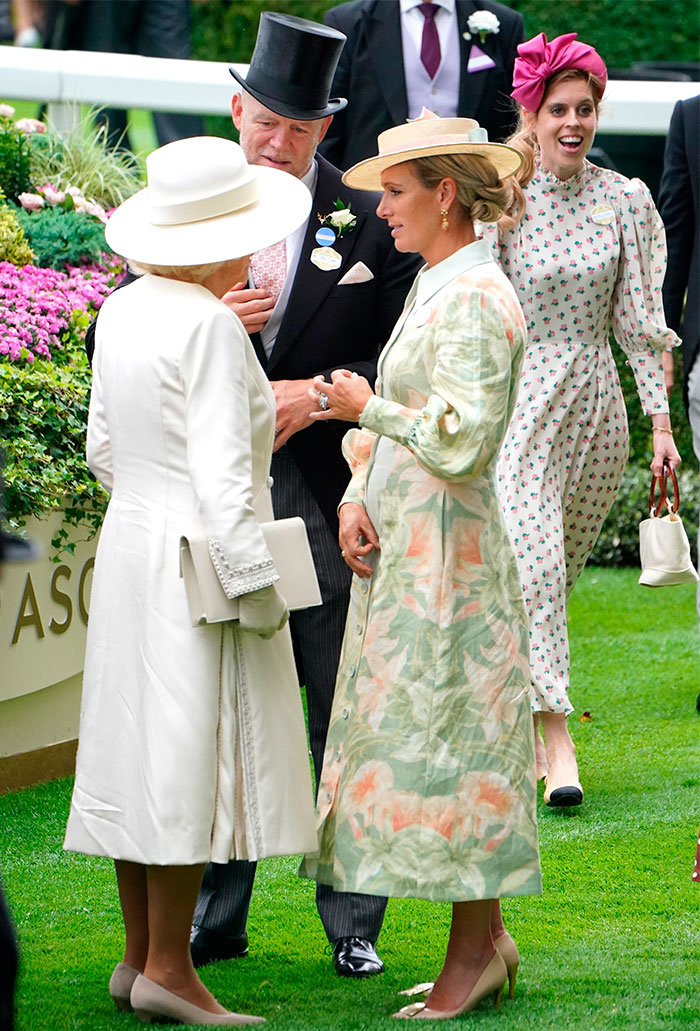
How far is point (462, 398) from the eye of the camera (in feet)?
11.4

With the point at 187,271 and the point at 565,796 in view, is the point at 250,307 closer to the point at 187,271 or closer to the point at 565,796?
the point at 187,271

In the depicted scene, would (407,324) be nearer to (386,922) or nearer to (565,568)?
(386,922)

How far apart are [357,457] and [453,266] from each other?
0.51 m

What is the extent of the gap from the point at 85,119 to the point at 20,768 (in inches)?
152

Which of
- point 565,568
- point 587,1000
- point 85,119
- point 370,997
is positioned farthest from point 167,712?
point 85,119

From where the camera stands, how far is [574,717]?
22.3 ft

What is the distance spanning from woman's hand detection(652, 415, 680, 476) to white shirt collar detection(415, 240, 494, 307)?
204 centimetres

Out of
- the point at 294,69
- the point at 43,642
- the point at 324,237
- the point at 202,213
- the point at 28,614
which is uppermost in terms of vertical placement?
the point at 294,69

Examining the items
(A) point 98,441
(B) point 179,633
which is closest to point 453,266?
(A) point 98,441

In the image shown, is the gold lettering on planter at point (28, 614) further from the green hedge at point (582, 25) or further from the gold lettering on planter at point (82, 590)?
the green hedge at point (582, 25)

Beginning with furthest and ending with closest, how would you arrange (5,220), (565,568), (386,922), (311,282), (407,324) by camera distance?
(5,220)
(565,568)
(386,922)
(311,282)
(407,324)

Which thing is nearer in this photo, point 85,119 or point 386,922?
point 386,922

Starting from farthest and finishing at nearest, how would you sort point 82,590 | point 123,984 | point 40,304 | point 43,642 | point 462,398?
point 40,304, point 82,590, point 43,642, point 123,984, point 462,398

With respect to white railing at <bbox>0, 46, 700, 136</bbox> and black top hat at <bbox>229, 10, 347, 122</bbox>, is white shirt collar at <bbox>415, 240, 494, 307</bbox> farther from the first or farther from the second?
white railing at <bbox>0, 46, 700, 136</bbox>
